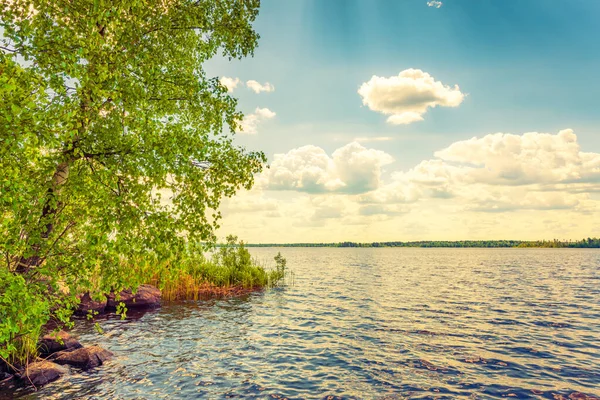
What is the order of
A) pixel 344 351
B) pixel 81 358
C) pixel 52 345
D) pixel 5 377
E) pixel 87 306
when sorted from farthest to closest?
pixel 87 306, pixel 344 351, pixel 52 345, pixel 81 358, pixel 5 377

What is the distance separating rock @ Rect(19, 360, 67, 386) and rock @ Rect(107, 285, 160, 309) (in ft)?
41.7

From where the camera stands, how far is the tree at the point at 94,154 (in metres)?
8.16

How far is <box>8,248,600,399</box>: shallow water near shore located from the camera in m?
12.7

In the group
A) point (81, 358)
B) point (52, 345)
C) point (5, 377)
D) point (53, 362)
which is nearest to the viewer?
point (5, 377)

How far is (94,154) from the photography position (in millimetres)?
9586

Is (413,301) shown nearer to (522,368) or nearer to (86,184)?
(522,368)

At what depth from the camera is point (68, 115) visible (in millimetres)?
7785

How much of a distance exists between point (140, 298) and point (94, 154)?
20.1 metres

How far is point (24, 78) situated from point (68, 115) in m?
1.32

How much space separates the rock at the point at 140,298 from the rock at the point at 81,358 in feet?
36.8

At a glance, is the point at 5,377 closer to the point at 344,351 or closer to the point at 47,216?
the point at 47,216

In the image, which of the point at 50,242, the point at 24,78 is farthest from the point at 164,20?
the point at 50,242

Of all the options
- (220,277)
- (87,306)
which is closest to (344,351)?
(87,306)

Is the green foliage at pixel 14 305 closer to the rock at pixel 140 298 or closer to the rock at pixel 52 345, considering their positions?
the rock at pixel 52 345
